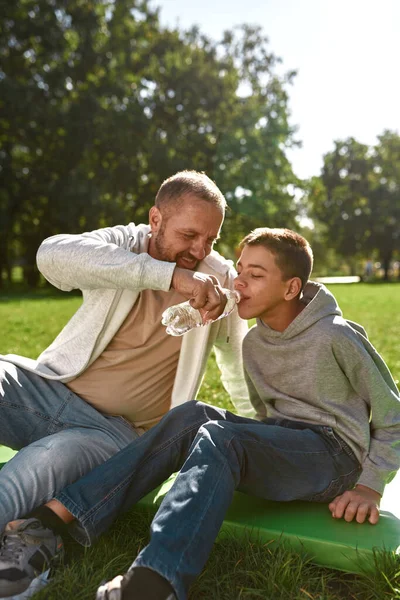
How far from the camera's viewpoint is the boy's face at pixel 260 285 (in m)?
3.03

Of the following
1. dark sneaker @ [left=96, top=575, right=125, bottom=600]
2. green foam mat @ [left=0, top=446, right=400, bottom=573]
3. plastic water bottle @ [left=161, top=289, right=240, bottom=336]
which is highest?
plastic water bottle @ [left=161, top=289, right=240, bottom=336]

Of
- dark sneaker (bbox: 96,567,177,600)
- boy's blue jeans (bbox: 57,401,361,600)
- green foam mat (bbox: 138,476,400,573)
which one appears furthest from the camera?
green foam mat (bbox: 138,476,400,573)

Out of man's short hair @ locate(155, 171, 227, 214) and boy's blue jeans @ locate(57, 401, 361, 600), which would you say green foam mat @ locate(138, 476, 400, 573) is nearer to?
boy's blue jeans @ locate(57, 401, 361, 600)

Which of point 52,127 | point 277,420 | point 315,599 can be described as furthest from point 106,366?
point 52,127

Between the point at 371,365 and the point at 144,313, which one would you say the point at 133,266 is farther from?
the point at 371,365

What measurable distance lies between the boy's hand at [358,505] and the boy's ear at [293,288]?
935mm

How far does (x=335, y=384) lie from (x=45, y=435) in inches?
55.8

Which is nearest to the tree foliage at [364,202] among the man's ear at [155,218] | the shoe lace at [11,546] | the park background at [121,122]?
the park background at [121,122]

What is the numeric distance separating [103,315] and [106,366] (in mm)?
267

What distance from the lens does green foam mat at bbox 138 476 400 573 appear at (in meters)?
2.42

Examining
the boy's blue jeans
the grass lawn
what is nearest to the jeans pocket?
the boy's blue jeans

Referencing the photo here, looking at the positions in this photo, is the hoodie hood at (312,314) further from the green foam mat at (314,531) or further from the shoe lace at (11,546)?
the shoe lace at (11,546)

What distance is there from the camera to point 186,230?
311 centimetres

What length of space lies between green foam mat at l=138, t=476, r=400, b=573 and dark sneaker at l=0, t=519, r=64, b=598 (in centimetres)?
58
